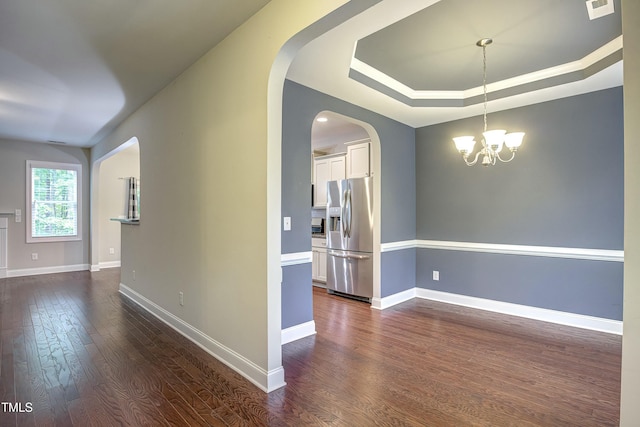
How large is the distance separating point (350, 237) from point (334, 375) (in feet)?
7.61

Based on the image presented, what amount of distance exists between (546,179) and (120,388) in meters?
4.69

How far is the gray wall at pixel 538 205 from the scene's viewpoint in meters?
3.43

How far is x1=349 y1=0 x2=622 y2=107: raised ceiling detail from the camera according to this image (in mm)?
2346

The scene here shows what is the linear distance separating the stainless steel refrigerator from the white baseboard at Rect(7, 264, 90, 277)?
19.0 feet

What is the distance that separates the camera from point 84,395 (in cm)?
221

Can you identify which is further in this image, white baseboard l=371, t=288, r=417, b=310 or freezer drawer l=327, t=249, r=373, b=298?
freezer drawer l=327, t=249, r=373, b=298

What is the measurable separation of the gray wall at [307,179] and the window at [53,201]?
6.18m

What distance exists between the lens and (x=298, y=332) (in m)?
3.27

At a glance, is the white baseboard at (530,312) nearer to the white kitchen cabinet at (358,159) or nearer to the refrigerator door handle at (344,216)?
the refrigerator door handle at (344,216)

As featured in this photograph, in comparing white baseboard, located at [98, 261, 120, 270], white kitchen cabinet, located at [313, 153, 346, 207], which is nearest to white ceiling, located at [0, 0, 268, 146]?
white kitchen cabinet, located at [313, 153, 346, 207]

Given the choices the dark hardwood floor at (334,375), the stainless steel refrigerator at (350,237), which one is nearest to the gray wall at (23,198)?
the dark hardwood floor at (334,375)

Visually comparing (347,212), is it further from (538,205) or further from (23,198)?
(23,198)

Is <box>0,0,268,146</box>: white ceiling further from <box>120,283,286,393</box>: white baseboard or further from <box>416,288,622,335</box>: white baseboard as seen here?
<box>416,288,622,335</box>: white baseboard

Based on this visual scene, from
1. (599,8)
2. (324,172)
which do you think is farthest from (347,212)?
(599,8)
